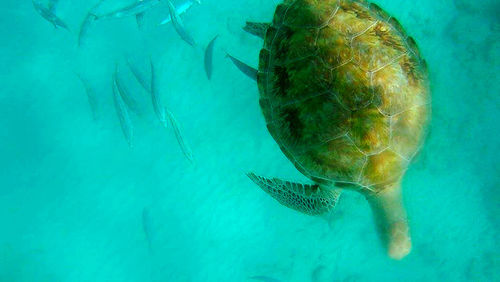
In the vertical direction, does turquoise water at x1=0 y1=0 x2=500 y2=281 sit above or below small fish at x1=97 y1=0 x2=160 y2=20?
below

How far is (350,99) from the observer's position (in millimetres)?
2424

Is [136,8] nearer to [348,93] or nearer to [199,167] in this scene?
[199,167]

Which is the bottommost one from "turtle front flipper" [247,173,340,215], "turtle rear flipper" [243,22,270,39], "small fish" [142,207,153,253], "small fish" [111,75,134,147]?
"small fish" [142,207,153,253]

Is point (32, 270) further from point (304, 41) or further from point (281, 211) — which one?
point (304, 41)

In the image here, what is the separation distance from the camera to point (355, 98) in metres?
2.42

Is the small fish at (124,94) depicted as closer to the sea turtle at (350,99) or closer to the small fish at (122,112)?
the small fish at (122,112)

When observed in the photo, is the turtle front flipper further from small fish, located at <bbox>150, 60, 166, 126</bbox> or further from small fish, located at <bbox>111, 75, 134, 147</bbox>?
small fish, located at <bbox>111, 75, 134, 147</bbox>

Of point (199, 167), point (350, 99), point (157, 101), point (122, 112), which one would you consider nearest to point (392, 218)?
point (350, 99)

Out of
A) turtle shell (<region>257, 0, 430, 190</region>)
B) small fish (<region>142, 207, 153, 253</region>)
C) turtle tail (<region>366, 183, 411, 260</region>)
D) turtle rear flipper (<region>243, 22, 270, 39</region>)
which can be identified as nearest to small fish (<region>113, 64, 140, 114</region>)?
small fish (<region>142, 207, 153, 253</region>)

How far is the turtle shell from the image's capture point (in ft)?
8.04

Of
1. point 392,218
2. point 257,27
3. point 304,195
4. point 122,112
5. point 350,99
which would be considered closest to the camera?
point 350,99

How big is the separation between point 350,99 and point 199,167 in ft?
10.3

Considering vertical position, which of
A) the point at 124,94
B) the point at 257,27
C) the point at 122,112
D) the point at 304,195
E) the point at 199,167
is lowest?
the point at 199,167

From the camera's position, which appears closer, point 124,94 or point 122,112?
point 122,112
